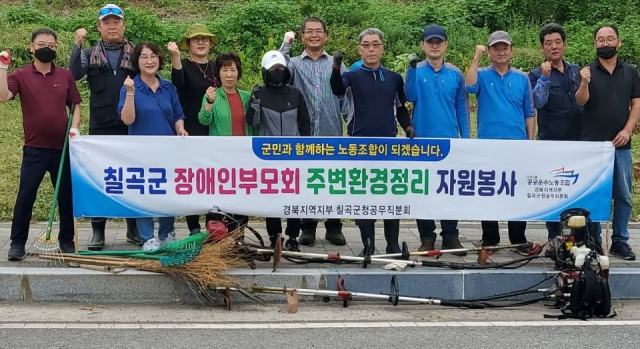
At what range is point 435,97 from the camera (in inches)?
304

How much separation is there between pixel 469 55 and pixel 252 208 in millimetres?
9127

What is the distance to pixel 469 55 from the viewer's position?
15.6m

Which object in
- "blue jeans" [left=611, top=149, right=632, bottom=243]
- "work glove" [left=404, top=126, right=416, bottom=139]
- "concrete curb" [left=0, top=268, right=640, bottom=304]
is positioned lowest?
"concrete curb" [left=0, top=268, right=640, bottom=304]

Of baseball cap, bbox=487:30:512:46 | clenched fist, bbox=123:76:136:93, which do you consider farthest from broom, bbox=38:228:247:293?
baseball cap, bbox=487:30:512:46

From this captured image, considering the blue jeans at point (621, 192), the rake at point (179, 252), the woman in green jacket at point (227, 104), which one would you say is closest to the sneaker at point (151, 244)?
the rake at point (179, 252)

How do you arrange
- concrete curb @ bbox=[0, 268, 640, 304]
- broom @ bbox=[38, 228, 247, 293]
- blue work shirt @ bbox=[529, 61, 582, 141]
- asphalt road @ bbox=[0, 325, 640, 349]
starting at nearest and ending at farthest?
asphalt road @ bbox=[0, 325, 640, 349] < broom @ bbox=[38, 228, 247, 293] < concrete curb @ bbox=[0, 268, 640, 304] < blue work shirt @ bbox=[529, 61, 582, 141]

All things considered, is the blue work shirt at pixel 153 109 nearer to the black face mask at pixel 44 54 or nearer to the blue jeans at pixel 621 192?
the black face mask at pixel 44 54

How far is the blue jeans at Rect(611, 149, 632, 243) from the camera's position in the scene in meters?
7.86

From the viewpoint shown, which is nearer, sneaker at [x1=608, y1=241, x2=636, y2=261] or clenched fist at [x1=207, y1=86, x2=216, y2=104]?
clenched fist at [x1=207, y1=86, x2=216, y2=104]

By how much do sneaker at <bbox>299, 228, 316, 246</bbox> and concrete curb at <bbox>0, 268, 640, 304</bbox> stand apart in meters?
0.96

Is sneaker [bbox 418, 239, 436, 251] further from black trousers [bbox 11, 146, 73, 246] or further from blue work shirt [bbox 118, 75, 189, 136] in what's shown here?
black trousers [bbox 11, 146, 73, 246]

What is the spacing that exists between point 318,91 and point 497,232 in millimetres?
2103

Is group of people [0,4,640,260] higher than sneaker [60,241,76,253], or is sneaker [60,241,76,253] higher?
group of people [0,4,640,260]

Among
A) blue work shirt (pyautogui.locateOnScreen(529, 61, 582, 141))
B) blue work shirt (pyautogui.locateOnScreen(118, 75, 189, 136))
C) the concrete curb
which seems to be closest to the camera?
the concrete curb
